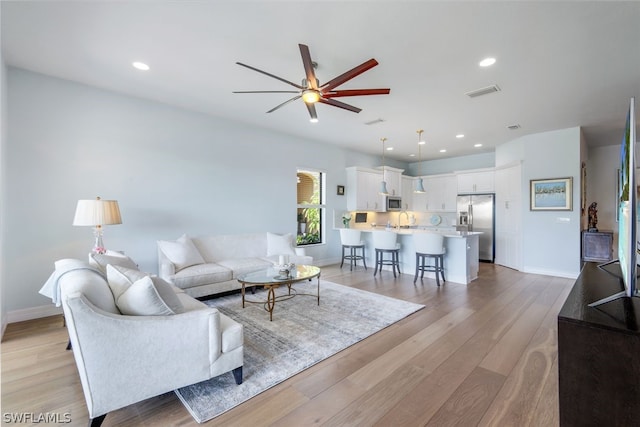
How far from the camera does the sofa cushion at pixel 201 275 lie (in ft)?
12.1

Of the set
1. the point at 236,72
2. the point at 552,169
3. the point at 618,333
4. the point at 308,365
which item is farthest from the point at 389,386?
the point at 552,169

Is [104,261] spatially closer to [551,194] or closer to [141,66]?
[141,66]

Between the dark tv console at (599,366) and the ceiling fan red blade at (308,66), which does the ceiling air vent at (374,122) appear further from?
the dark tv console at (599,366)

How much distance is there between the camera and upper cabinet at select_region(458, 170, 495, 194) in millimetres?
6941

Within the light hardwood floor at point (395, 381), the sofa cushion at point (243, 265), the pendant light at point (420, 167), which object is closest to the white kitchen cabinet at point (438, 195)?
the pendant light at point (420, 167)

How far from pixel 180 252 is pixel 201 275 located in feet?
1.73

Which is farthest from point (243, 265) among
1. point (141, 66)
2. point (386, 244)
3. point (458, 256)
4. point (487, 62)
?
point (487, 62)

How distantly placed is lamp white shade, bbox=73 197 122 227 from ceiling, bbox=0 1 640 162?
5.25 feet

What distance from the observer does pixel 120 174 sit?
3889 millimetres

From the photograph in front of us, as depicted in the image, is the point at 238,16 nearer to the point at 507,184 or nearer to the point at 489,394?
the point at 489,394

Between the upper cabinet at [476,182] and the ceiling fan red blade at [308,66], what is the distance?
617 cm

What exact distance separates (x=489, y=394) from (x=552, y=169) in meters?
5.46

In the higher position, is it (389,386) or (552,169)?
(552,169)

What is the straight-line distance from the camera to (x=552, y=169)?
217 inches
